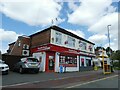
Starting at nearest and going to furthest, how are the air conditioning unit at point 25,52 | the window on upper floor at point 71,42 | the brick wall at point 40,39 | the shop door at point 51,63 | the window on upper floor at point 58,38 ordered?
the shop door at point 51,63
the brick wall at point 40,39
the window on upper floor at point 58,38
the air conditioning unit at point 25,52
the window on upper floor at point 71,42

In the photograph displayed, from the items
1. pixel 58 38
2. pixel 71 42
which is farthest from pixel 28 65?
pixel 71 42

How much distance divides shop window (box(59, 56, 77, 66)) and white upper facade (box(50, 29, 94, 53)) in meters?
1.91

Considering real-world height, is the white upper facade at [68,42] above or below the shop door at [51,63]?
above

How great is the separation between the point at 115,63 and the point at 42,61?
24946 mm

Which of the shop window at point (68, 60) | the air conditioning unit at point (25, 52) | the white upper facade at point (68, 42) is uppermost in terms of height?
the white upper facade at point (68, 42)

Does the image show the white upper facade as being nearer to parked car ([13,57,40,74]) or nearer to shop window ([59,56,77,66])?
shop window ([59,56,77,66])

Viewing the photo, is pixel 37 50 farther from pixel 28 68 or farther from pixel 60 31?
pixel 28 68

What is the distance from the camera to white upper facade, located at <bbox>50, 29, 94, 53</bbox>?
1088 inches

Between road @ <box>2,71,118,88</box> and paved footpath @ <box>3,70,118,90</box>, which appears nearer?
paved footpath @ <box>3,70,118,90</box>

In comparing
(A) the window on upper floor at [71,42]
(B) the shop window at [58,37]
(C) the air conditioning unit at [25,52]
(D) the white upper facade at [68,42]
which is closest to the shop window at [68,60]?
(D) the white upper facade at [68,42]

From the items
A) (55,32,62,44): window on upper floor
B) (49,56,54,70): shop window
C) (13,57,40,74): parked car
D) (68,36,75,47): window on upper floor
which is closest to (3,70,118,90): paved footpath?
(13,57,40,74): parked car

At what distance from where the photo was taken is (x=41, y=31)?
95.6ft

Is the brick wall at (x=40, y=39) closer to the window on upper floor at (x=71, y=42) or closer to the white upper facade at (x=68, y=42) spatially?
the white upper facade at (x=68, y=42)

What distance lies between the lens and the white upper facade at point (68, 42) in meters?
27.6
